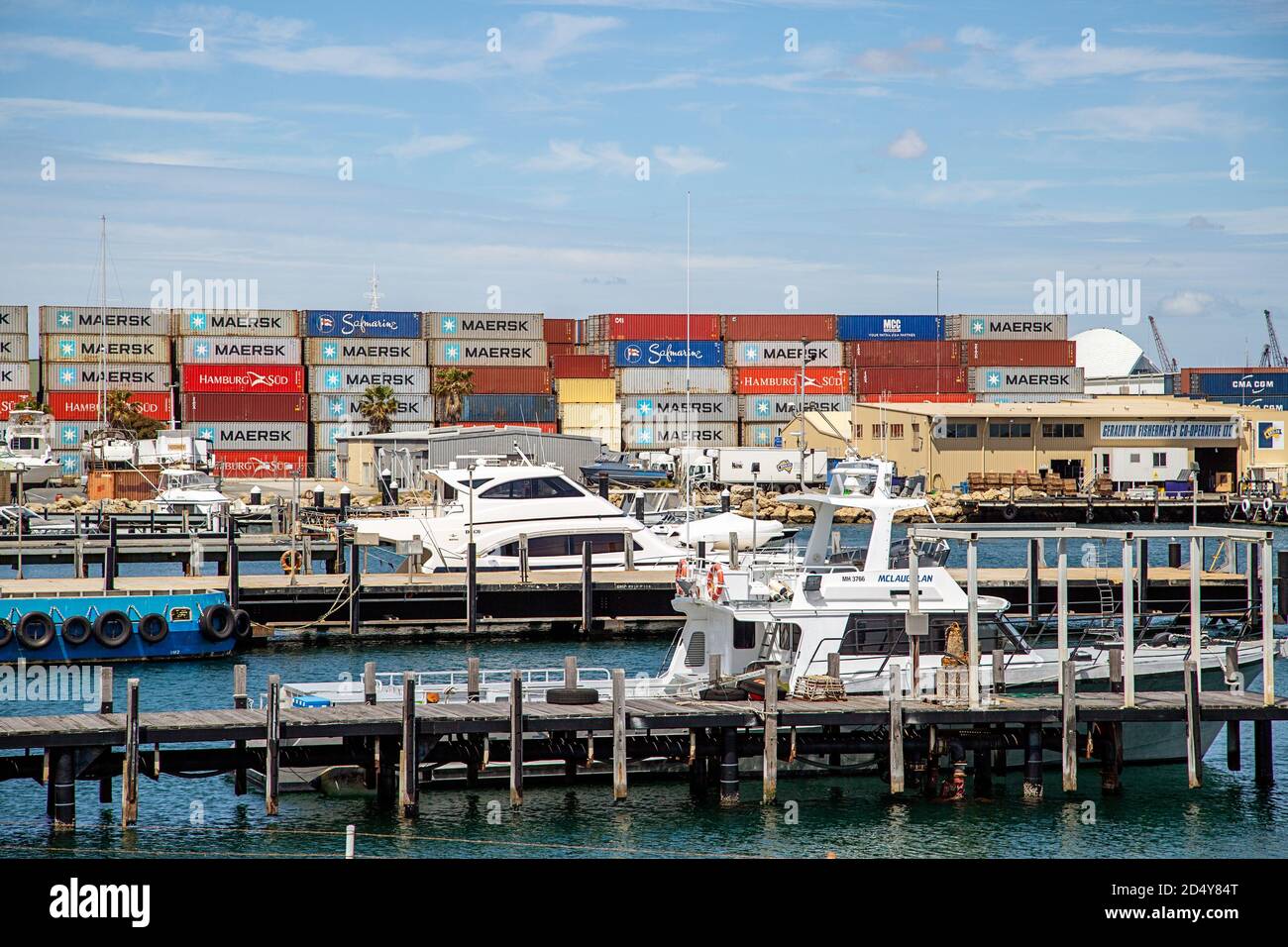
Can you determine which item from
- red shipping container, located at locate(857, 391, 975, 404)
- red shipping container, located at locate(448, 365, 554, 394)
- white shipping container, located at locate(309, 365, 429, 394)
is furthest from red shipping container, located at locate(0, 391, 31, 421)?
red shipping container, located at locate(857, 391, 975, 404)

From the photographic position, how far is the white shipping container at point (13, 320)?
106387 millimetres

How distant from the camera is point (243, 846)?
22625 millimetres

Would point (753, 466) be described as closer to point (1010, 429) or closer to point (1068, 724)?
point (1010, 429)

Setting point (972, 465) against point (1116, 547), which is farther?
point (972, 465)

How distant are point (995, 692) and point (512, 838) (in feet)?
26.0

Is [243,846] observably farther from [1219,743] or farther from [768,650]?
[1219,743]

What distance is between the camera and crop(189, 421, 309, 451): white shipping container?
103188mm

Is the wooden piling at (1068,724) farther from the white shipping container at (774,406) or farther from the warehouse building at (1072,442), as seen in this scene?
the white shipping container at (774,406)

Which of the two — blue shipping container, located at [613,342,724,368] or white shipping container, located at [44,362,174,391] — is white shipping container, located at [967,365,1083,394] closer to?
blue shipping container, located at [613,342,724,368]

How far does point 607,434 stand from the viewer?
110m

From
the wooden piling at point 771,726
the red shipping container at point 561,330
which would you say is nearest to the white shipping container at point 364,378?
the red shipping container at point 561,330

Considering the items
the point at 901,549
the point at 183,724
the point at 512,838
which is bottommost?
the point at 512,838
